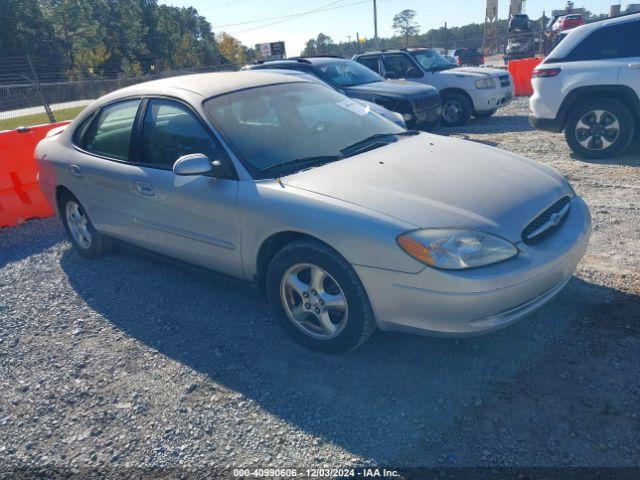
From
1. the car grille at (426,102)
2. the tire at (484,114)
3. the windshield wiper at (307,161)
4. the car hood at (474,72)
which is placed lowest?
the tire at (484,114)

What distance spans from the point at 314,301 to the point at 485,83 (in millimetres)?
9072

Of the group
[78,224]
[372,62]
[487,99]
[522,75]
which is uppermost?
[372,62]

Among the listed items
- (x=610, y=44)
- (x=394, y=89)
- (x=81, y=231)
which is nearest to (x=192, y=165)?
(x=81, y=231)

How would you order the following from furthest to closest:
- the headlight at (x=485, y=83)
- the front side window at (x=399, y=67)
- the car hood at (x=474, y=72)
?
the front side window at (x=399, y=67) < the car hood at (x=474, y=72) < the headlight at (x=485, y=83)

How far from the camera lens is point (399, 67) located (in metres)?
11.8

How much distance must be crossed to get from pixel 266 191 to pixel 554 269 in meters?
1.72

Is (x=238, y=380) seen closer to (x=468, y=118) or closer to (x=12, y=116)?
(x=468, y=118)

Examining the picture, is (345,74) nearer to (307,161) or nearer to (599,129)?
(599,129)

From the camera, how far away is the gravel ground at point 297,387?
251cm

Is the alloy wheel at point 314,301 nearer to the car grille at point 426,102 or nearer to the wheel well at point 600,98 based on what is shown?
the wheel well at point 600,98

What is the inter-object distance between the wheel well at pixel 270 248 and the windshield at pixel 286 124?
41 cm

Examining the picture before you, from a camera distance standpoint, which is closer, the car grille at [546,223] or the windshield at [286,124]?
the car grille at [546,223]

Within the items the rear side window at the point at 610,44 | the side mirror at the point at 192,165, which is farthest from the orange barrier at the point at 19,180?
the rear side window at the point at 610,44

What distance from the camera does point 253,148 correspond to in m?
3.46
